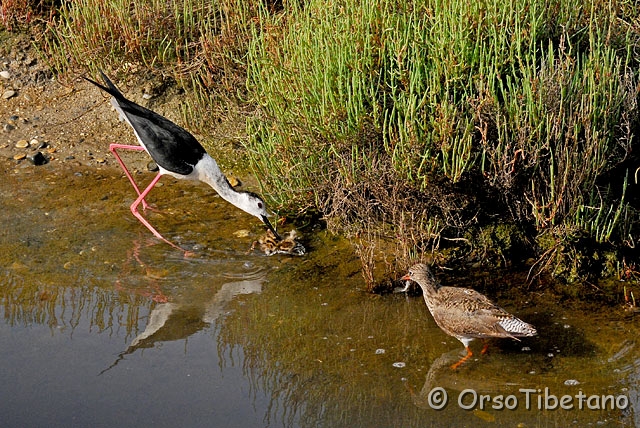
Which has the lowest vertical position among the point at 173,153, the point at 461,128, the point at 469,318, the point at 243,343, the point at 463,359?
the point at 463,359

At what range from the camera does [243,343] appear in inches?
211

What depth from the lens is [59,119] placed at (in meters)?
8.42

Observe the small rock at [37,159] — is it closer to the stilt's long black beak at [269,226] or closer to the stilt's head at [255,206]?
the stilt's head at [255,206]

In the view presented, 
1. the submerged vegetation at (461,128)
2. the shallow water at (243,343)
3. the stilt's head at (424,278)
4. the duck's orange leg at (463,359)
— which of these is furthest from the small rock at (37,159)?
the duck's orange leg at (463,359)

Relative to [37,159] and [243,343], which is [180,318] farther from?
[37,159]

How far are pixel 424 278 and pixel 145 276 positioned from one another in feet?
6.53

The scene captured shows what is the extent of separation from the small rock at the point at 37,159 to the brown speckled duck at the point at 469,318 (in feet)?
13.6

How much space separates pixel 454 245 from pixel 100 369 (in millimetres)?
2719

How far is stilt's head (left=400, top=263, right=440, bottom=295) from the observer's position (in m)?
5.51

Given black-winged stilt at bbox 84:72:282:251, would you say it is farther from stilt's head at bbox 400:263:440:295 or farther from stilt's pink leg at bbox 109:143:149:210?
stilt's head at bbox 400:263:440:295

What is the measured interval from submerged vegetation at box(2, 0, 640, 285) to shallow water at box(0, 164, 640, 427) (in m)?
0.42

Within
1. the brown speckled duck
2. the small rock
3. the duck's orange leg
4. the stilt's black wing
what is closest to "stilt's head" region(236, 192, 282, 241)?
the stilt's black wing

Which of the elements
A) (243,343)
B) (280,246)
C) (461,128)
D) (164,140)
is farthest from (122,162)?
(461,128)

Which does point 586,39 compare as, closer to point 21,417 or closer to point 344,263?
point 344,263
